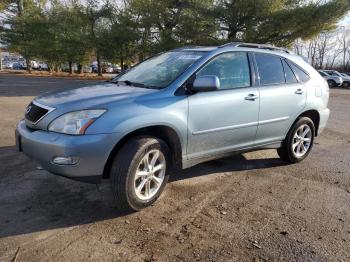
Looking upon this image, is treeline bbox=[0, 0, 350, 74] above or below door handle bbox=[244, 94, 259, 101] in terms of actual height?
above

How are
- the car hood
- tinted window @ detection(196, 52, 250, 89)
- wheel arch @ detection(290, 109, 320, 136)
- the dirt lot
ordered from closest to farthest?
1. the dirt lot
2. the car hood
3. tinted window @ detection(196, 52, 250, 89)
4. wheel arch @ detection(290, 109, 320, 136)

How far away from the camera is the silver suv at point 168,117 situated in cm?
343

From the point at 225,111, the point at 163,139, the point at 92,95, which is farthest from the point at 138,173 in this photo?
the point at 225,111

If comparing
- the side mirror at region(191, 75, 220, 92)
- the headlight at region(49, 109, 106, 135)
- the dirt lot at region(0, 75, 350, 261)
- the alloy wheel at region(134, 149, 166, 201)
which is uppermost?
the side mirror at region(191, 75, 220, 92)

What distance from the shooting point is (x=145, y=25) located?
98.2 feet

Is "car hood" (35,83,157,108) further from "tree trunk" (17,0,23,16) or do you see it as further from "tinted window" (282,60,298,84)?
"tree trunk" (17,0,23,16)

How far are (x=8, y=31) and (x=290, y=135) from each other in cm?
3773

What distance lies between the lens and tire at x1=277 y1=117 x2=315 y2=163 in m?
5.43

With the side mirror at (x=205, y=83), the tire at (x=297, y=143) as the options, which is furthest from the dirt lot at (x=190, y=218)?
the side mirror at (x=205, y=83)

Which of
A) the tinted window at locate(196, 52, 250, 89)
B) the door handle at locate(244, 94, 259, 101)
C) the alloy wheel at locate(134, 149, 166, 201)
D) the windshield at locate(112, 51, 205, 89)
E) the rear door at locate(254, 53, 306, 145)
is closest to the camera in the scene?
the alloy wheel at locate(134, 149, 166, 201)

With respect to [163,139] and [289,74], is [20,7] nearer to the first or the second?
[289,74]

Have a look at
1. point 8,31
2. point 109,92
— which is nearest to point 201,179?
point 109,92

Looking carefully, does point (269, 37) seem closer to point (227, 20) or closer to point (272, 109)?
point (227, 20)

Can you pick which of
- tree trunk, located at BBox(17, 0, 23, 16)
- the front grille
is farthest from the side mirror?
tree trunk, located at BBox(17, 0, 23, 16)
